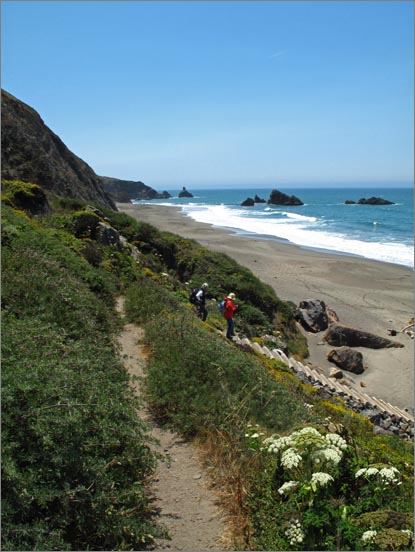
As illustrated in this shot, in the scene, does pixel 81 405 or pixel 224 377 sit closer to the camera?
pixel 81 405

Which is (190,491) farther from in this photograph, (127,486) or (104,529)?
(104,529)

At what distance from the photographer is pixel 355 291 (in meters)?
28.7

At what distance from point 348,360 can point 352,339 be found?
95.2 inches

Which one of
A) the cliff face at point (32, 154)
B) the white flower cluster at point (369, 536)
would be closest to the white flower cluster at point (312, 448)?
the white flower cluster at point (369, 536)

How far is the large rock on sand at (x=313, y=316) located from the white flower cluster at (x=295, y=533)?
55.4ft

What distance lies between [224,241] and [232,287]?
26.2 metres

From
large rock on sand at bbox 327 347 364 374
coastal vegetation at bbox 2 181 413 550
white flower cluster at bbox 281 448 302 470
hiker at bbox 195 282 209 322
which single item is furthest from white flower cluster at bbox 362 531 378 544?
large rock on sand at bbox 327 347 364 374

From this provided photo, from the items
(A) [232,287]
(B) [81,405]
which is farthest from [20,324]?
(A) [232,287]

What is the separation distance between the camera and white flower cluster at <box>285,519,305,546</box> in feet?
12.0

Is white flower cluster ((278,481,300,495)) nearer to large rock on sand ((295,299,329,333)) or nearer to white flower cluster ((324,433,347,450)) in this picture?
white flower cluster ((324,433,347,450))

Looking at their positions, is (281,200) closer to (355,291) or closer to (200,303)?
(355,291)

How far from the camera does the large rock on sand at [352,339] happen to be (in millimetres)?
18828

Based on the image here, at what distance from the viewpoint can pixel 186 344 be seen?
309 inches

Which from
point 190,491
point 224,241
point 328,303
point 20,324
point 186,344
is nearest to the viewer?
point 190,491
